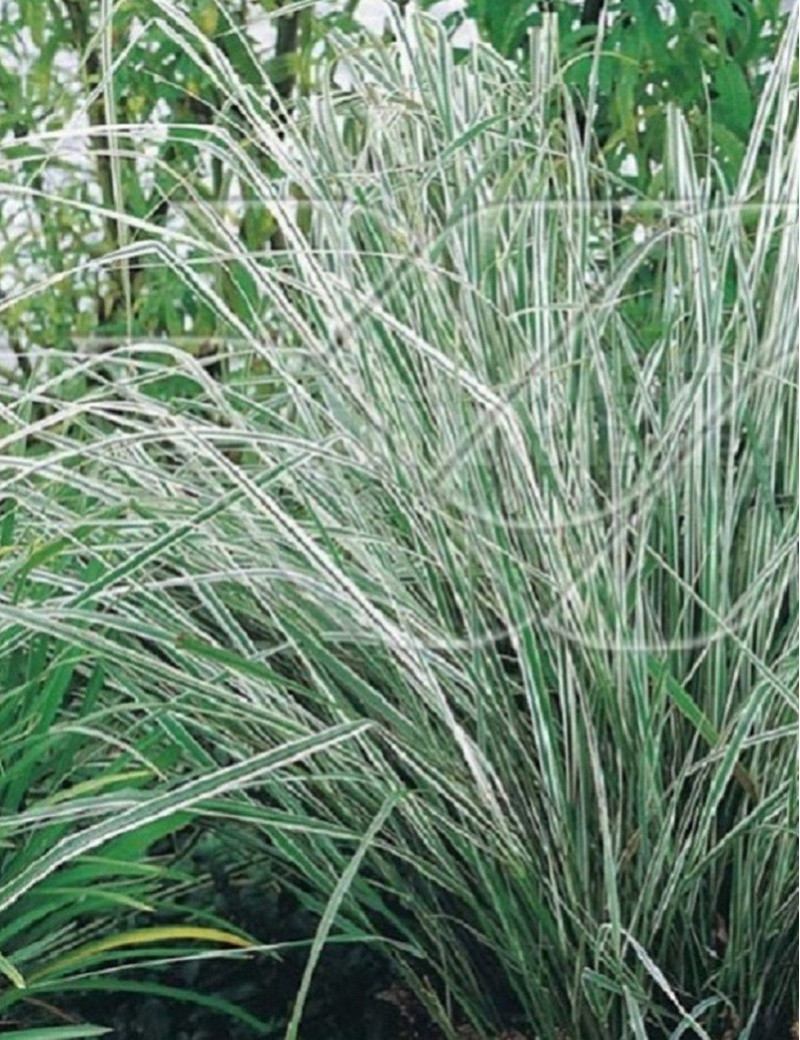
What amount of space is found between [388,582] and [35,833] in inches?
11.7

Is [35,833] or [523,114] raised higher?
[523,114]

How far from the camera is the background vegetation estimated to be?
3.88 ft

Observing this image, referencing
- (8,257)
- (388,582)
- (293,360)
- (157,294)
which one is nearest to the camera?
(388,582)

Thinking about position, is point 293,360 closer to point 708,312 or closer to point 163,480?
point 163,480

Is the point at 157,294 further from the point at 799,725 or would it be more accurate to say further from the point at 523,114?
the point at 799,725

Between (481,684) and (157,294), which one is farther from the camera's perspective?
(157,294)

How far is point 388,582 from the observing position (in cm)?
129

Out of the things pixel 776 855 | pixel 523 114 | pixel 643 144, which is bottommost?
pixel 776 855

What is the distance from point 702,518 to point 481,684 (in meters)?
0.21

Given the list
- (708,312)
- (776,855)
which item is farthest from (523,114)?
(776,855)

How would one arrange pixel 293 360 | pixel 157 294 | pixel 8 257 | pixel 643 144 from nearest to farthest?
pixel 293 360, pixel 643 144, pixel 157 294, pixel 8 257

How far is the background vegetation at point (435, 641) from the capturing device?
3.88 ft

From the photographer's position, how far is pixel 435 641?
124cm

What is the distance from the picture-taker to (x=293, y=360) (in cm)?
173
